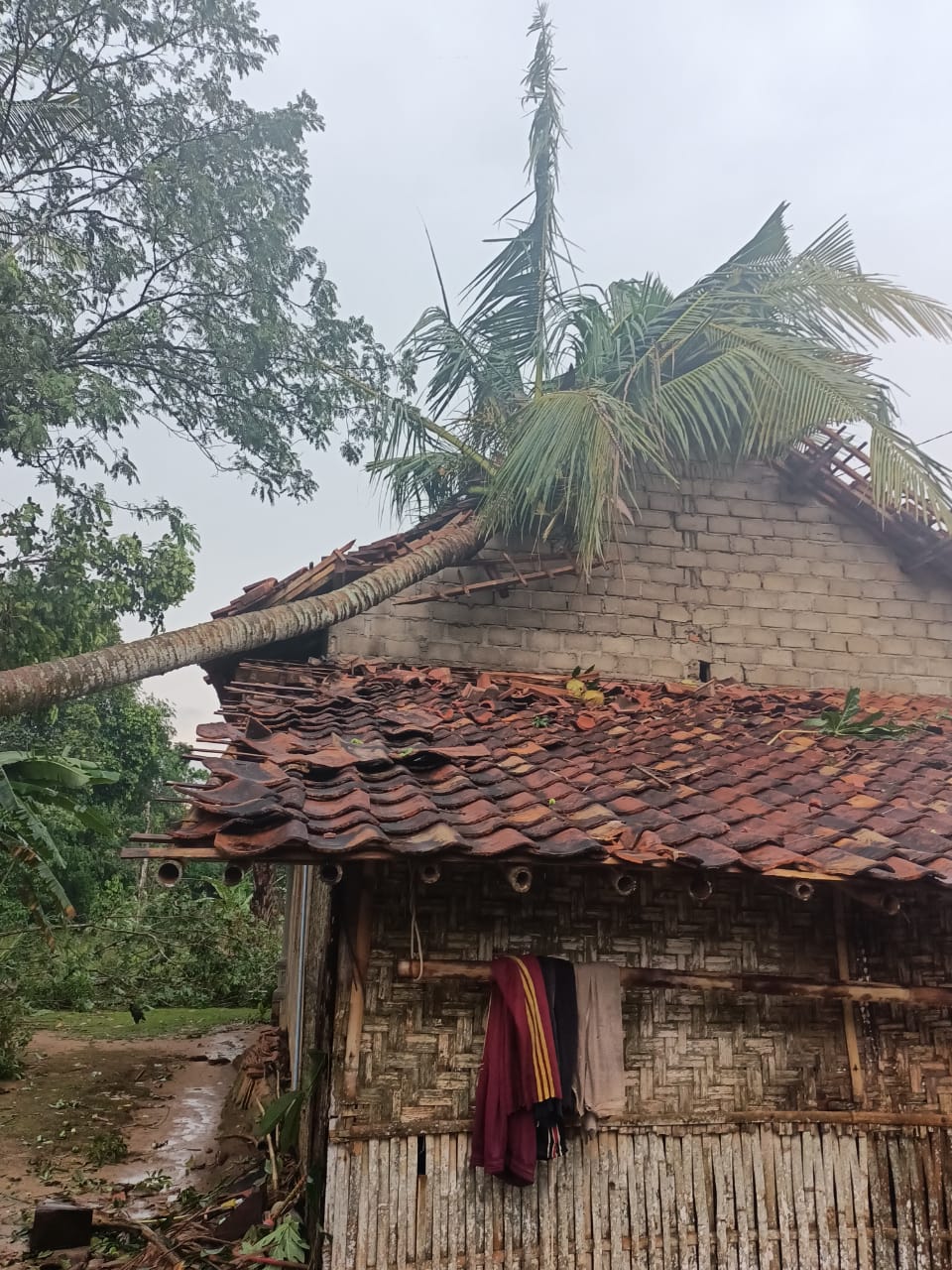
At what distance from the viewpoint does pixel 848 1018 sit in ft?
16.1

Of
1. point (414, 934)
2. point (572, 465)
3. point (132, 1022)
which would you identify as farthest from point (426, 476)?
point (132, 1022)

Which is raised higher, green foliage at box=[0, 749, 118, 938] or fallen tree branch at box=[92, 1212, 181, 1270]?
green foliage at box=[0, 749, 118, 938]

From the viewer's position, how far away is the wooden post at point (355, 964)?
14.4 ft

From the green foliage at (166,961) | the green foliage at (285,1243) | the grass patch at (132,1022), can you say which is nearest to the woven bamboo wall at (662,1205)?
the green foliage at (285,1243)

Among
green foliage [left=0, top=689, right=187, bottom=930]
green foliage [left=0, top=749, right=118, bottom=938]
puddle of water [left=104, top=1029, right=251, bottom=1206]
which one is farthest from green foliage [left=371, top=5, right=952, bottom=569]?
green foliage [left=0, top=689, right=187, bottom=930]

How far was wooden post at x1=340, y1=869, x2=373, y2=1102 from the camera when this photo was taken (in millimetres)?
4379

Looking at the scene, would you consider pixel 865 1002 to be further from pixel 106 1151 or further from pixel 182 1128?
pixel 182 1128

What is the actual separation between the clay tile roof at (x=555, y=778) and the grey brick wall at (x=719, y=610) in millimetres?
498

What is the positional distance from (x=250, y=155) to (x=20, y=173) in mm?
2883

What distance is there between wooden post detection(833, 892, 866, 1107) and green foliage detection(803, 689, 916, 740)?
1.61 metres

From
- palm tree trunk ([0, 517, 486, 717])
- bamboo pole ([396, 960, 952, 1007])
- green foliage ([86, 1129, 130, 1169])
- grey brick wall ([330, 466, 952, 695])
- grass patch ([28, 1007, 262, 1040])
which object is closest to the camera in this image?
bamboo pole ([396, 960, 952, 1007])

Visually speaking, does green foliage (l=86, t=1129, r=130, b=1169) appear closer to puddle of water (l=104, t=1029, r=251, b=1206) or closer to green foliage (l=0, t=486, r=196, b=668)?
puddle of water (l=104, t=1029, r=251, b=1206)

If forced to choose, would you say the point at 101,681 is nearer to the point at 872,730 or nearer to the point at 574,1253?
the point at 574,1253

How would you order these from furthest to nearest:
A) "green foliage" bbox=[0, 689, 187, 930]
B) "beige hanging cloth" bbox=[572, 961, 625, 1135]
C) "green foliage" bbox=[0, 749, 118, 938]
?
1. "green foliage" bbox=[0, 689, 187, 930]
2. "green foliage" bbox=[0, 749, 118, 938]
3. "beige hanging cloth" bbox=[572, 961, 625, 1135]
